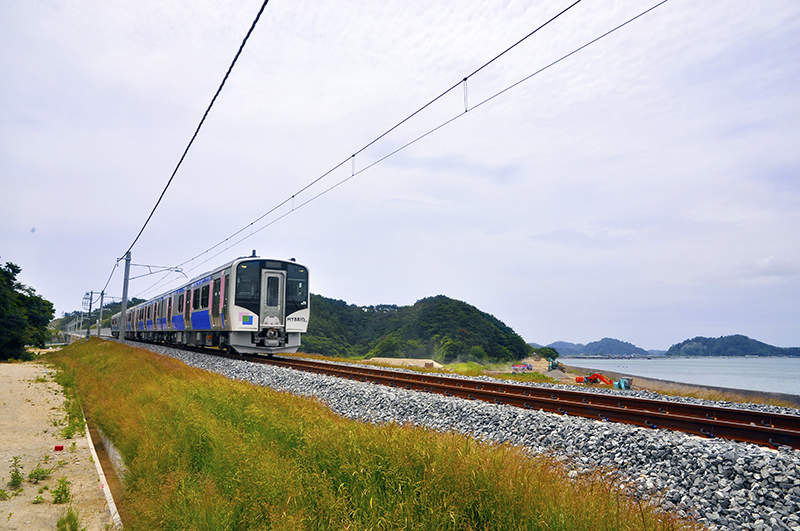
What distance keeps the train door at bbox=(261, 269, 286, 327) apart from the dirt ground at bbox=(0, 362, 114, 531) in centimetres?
740

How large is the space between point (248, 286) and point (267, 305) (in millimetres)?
1088

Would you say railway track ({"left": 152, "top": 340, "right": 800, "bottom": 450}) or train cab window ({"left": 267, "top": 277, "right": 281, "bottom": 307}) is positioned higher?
train cab window ({"left": 267, "top": 277, "right": 281, "bottom": 307})

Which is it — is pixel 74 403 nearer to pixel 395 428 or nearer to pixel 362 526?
pixel 395 428

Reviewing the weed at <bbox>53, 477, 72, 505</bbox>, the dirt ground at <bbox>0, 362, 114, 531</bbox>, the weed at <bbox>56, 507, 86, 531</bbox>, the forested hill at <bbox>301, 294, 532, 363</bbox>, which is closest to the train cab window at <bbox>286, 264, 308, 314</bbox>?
the dirt ground at <bbox>0, 362, 114, 531</bbox>

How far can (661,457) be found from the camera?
5.39 m

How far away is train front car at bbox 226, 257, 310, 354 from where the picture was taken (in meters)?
19.4

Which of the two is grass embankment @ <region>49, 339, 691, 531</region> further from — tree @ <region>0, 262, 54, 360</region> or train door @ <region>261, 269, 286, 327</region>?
tree @ <region>0, 262, 54, 360</region>

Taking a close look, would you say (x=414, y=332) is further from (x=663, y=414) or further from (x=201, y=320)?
(x=663, y=414)

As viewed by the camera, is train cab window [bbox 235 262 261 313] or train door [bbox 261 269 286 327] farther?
train door [bbox 261 269 286 327]

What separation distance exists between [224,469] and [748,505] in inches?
207

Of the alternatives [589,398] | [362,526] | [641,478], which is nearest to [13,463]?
[362,526]

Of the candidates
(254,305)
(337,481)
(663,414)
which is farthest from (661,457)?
(254,305)

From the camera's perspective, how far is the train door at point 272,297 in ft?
65.2

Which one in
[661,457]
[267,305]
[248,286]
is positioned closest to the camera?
[661,457]
